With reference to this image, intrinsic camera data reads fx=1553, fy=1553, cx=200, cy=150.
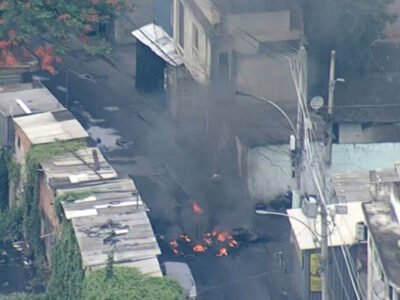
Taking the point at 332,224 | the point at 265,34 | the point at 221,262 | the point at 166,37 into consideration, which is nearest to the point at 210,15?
the point at 265,34

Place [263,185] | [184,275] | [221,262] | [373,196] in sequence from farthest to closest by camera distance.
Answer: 1. [263,185]
2. [221,262]
3. [184,275]
4. [373,196]

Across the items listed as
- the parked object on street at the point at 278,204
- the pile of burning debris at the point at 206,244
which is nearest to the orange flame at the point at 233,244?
the pile of burning debris at the point at 206,244

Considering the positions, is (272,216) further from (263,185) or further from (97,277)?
(97,277)

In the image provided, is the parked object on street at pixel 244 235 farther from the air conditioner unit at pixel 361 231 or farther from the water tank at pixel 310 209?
the air conditioner unit at pixel 361 231

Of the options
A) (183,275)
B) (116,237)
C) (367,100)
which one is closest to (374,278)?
(116,237)

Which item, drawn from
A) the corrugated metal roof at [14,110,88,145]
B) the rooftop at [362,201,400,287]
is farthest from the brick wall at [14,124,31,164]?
the rooftop at [362,201,400,287]

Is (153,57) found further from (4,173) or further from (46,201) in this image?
(46,201)

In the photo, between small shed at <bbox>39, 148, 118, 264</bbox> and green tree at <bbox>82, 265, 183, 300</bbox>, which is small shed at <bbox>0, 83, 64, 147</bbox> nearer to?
small shed at <bbox>39, 148, 118, 264</bbox>
